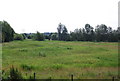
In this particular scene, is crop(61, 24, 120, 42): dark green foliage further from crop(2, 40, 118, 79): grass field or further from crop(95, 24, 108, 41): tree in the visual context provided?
crop(2, 40, 118, 79): grass field

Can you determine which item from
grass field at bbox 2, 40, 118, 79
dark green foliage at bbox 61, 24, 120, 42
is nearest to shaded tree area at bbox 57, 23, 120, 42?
dark green foliage at bbox 61, 24, 120, 42

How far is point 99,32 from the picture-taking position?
91.0 metres

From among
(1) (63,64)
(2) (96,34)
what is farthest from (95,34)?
(1) (63,64)

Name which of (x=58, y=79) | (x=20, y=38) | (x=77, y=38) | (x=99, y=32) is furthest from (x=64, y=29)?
(x=58, y=79)

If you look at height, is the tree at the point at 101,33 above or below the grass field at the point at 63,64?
above

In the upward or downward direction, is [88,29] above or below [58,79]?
above

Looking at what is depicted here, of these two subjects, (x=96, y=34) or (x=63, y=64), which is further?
(x=96, y=34)

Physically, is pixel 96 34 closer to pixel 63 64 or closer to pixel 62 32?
pixel 62 32

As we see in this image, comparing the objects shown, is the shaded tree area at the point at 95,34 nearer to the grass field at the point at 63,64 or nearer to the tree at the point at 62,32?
the tree at the point at 62,32

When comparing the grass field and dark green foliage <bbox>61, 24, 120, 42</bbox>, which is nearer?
the grass field

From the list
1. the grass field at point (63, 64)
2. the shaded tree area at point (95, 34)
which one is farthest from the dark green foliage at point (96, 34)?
the grass field at point (63, 64)

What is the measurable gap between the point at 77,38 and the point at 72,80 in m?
84.3

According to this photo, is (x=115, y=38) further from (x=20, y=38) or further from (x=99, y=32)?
(x=20, y=38)

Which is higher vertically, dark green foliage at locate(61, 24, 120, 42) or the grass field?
dark green foliage at locate(61, 24, 120, 42)
